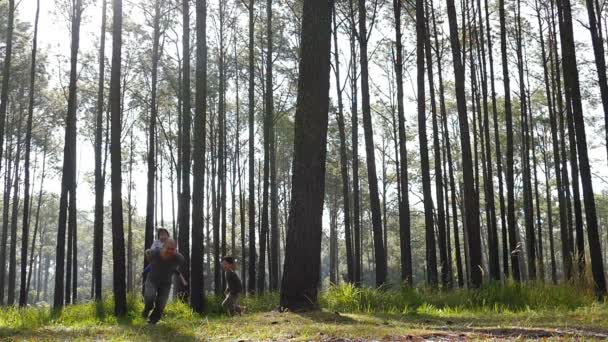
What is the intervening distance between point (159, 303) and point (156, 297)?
0.55 ft

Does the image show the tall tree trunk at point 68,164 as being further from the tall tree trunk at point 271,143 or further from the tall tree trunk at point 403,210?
the tall tree trunk at point 403,210

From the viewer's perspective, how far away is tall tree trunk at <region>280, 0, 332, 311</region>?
7.37m

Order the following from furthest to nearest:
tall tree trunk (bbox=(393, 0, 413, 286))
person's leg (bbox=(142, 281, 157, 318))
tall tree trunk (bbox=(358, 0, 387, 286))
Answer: tall tree trunk (bbox=(358, 0, 387, 286))
tall tree trunk (bbox=(393, 0, 413, 286))
person's leg (bbox=(142, 281, 157, 318))

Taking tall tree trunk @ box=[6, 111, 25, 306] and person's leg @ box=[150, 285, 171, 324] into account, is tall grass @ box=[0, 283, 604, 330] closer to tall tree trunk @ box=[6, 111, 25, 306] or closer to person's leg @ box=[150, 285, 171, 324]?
person's leg @ box=[150, 285, 171, 324]

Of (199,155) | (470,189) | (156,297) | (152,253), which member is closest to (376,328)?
(156,297)

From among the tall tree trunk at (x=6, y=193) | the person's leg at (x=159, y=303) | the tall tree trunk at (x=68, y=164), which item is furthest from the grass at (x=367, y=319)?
the tall tree trunk at (x=6, y=193)

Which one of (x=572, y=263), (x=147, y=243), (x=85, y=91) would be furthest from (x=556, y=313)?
(x=85, y=91)

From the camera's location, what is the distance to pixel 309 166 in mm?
7586

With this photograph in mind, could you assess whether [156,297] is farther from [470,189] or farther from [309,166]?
[470,189]

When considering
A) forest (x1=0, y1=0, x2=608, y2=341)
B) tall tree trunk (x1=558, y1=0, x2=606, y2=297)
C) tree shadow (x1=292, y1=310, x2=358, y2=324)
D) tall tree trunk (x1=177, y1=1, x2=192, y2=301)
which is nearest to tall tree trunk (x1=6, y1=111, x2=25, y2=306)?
forest (x1=0, y1=0, x2=608, y2=341)

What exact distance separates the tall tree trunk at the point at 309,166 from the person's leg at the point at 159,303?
2.01 metres

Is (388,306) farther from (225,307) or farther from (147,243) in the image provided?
(147,243)

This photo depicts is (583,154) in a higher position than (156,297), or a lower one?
higher

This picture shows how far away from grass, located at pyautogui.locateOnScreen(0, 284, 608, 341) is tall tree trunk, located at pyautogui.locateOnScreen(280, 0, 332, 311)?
479 millimetres
